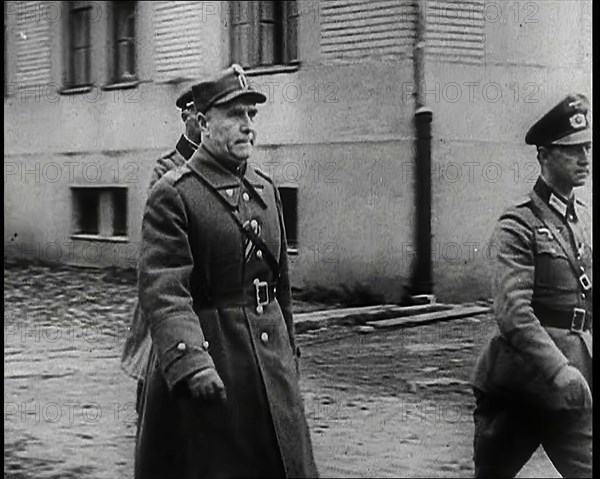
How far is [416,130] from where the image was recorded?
150 inches

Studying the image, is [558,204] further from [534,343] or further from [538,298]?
[534,343]

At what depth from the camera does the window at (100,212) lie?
399cm

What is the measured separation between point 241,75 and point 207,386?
95cm

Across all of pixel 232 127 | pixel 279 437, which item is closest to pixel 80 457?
pixel 279 437

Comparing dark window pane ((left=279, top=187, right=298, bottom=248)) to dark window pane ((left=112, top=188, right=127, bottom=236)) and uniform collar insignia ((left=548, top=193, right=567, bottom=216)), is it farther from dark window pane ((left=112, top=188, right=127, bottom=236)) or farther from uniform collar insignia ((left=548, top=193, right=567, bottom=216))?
uniform collar insignia ((left=548, top=193, right=567, bottom=216))

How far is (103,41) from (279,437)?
1411 mm

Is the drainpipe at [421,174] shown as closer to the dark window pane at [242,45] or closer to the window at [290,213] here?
the window at [290,213]

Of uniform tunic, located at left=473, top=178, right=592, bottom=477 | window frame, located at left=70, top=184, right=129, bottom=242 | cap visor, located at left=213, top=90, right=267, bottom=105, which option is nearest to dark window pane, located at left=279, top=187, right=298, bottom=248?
cap visor, located at left=213, top=90, right=267, bottom=105

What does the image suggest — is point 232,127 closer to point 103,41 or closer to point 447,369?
point 103,41

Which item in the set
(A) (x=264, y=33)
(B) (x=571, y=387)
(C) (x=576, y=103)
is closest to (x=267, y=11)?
(A) (x=264, y=33)

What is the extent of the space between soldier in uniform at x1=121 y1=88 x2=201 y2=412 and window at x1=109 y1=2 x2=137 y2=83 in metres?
0.26

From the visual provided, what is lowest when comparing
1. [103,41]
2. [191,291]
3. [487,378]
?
[487,378]

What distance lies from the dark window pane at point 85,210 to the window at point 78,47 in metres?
0.36

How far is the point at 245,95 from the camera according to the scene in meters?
3.81
